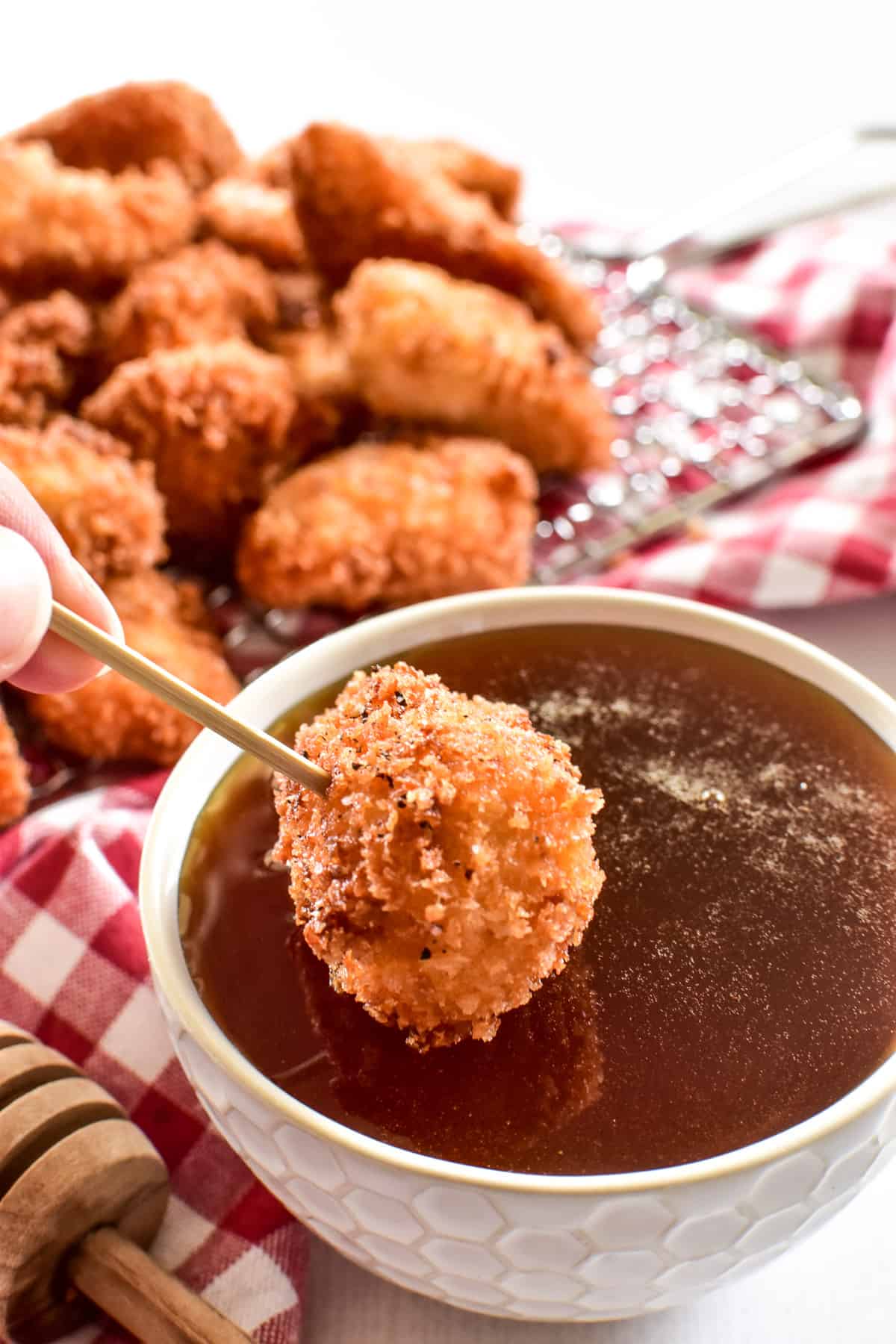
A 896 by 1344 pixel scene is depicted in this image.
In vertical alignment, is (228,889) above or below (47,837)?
above

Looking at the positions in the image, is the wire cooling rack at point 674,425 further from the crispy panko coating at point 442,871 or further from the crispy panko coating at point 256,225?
the crispy panko coating at point 442,871

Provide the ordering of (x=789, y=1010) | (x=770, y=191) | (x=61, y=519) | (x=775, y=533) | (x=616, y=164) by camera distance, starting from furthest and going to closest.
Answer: (x=616, y=164) → (x=770, y=191) → (x=775, y=533) → (x=61, y=519) → (x=789, y=1010)

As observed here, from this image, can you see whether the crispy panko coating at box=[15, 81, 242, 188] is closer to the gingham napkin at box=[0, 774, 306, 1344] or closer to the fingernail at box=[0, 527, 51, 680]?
the gingham napkin at box=[0, 774, 306, 1344]

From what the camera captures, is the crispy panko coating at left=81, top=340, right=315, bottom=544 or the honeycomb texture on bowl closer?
the honeycomb texture on bowl

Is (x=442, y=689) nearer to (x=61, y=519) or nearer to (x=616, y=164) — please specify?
(x=61, y=519)

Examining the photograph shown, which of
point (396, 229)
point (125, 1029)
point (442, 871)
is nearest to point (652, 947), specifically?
point (442, 871)

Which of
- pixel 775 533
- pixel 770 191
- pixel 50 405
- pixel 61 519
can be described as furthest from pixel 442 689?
→ pixel 770 191

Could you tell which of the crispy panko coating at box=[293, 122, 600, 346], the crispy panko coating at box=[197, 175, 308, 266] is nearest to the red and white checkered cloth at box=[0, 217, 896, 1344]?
the crispy panko coating at box=[293, 122, 600, 346]
